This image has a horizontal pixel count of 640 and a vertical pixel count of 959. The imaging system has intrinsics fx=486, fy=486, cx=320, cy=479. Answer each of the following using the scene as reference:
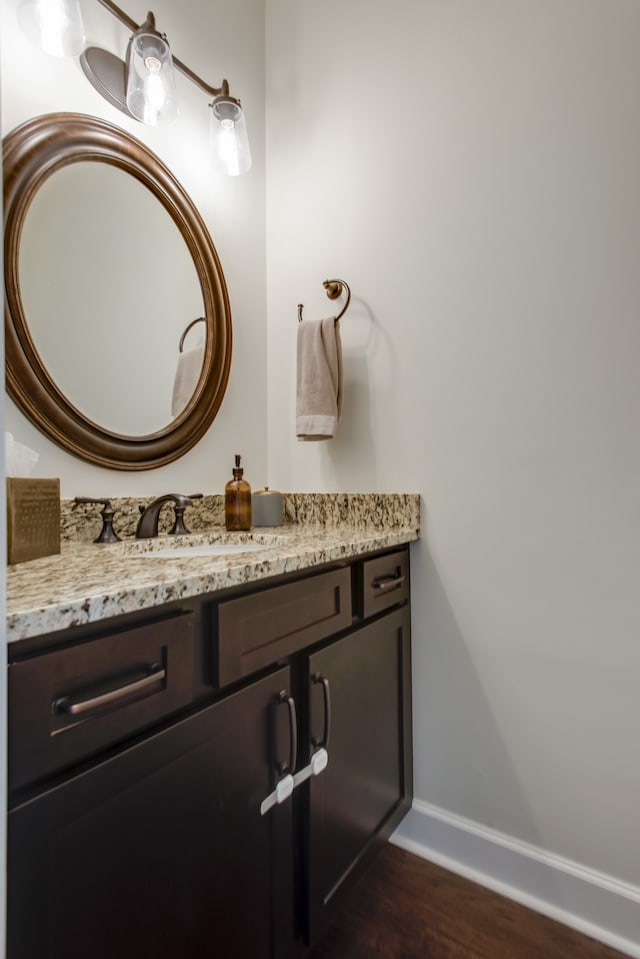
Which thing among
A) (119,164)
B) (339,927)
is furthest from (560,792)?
(119,164)

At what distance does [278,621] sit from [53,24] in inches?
52.9

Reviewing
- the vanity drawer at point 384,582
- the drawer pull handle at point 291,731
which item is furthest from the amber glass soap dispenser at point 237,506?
the drawer pull handle at point 291,731

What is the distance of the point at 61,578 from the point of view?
2.35 feet

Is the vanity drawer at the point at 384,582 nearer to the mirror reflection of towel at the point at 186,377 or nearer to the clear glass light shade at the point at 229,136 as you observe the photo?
the mirror reflection of towel at the point at 186,377

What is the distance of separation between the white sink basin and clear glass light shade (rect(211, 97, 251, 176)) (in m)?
1.10

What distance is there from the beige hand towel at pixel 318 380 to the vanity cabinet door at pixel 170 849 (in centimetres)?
77

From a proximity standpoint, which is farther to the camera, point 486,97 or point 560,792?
point 486,97

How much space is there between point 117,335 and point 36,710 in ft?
Answer: 3.23

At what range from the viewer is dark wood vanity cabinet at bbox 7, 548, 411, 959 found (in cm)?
54

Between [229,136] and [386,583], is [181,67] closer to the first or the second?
[229,136]

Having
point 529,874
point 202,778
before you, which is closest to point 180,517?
point 202,778

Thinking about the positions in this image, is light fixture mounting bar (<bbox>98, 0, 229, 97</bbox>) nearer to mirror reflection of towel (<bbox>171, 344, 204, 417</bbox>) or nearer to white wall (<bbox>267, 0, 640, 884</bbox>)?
white wall (<bbox>267, 0, 640, 884</bbox>)

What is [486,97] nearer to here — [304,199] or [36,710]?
[304,199]

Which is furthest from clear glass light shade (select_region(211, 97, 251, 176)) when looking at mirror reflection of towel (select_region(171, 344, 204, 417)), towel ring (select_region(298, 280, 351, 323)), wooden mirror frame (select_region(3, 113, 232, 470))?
mirror reflection of towel (select_region(171, 344, 204, 417))
